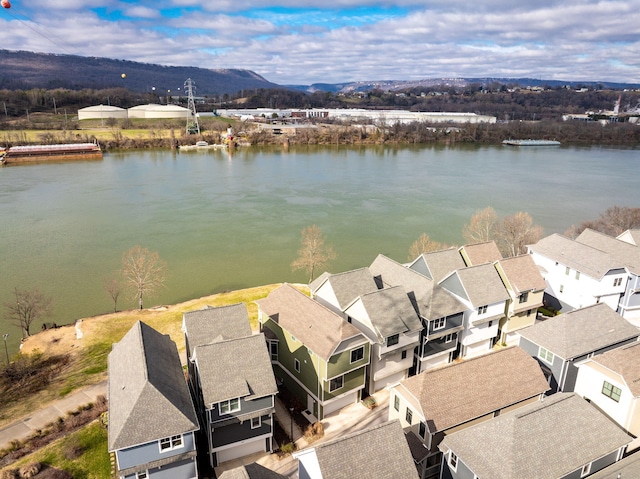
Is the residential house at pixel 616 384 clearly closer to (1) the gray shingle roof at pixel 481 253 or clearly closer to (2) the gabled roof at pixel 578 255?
(2) the gabled roof at pixel 578 255

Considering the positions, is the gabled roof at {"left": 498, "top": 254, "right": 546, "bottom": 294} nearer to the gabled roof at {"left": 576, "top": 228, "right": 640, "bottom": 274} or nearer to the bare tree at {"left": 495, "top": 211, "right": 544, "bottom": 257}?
the gabled roof at {"left": 576, "top": 228, "right": 640, "bottom": 274}

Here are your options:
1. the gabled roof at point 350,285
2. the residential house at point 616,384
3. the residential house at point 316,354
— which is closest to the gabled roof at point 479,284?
the gabled roof at point 350,285

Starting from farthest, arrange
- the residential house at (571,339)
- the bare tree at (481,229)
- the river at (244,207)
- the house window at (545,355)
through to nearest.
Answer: the bare tree at (481,229) < the river at (244,207) < the house window at (545,355) < the residential house at (571,339)

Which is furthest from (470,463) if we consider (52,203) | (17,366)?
(52,203)

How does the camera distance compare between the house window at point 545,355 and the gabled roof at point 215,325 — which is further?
the house window at point 545,355

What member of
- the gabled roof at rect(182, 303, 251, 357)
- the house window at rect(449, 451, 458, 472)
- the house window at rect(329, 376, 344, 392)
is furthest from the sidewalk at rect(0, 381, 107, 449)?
the house window at rect(449, 451, 458, 472)

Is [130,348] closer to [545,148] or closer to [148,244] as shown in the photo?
[148,244]
